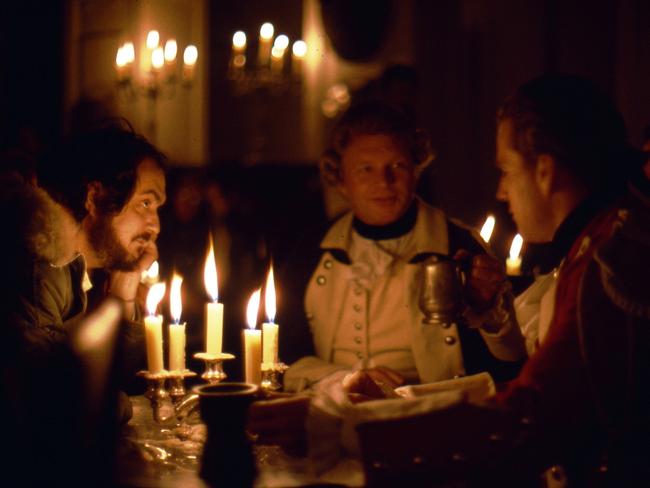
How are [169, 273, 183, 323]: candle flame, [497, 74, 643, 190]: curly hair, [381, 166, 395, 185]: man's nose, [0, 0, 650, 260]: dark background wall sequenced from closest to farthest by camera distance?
[497, 74, 643, 190]: curly hair
[169, 273, 183, 323]: candle flame
[381, 166, 395, 185]: man's nose
[0, 0, 650, 260]: dark background wall

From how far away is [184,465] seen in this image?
245cm

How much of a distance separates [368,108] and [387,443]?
80.1 inches

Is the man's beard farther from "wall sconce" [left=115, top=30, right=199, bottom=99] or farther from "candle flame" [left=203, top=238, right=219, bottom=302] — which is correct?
"wall sconce" [left=115, top=30, right=199, bottom=99]

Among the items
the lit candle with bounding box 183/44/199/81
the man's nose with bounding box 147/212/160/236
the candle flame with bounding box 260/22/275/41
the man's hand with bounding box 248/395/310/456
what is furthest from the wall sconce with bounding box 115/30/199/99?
the man's hand with bounding box 248/395/310/456

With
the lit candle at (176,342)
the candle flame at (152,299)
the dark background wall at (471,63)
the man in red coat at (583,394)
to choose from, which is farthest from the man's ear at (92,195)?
the dark background wall at (471,63)

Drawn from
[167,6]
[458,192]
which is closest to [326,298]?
[458,192]

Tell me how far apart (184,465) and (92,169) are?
51.2 inches

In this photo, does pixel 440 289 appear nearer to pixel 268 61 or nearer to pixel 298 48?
pixel 298 48

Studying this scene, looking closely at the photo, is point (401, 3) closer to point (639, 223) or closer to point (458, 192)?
point (458, 192)

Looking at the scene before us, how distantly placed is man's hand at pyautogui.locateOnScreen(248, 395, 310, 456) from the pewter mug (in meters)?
0.59

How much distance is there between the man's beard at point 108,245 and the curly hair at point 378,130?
115 cm

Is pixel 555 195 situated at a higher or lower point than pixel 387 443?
higher

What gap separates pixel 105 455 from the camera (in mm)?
2203

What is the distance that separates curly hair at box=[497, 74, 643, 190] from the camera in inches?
99.3
